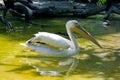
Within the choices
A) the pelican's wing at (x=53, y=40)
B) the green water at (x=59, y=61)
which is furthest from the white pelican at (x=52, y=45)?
the green water at (x=59, y=61)

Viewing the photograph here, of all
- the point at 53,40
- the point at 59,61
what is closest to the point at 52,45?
the point at 53,40

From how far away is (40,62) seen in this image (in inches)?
291

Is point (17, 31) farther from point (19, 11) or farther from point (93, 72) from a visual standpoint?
point (93, 72)

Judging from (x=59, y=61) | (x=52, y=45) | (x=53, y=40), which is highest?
(x=53, y=40)

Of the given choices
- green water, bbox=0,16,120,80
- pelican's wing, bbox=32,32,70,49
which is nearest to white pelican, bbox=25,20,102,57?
pelican's wing, bbox=32,32,70,49

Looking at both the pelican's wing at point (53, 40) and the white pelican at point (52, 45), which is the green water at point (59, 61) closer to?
the white pelican at point (52, 45)

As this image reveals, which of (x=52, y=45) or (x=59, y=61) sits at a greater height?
(x=52, y=45)

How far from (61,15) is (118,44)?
5285 mm

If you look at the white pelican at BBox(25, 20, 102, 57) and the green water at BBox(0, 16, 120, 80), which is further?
the white pelican at BBox(25, 20, 102, 57)

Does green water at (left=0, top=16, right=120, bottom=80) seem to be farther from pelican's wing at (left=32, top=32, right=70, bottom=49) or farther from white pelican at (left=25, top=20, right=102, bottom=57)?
pelican's wing at (left=32, top=32, right=70, bottom=49)

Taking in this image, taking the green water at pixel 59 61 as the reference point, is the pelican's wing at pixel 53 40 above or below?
above

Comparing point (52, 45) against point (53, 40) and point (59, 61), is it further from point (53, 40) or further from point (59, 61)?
point (59, 61)

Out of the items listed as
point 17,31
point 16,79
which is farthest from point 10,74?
point 17,31

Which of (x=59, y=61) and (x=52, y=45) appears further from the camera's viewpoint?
(x=52, y=45)
